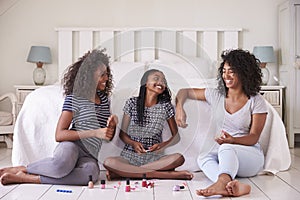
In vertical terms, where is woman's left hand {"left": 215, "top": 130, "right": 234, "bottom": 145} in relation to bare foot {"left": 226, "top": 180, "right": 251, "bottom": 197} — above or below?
above

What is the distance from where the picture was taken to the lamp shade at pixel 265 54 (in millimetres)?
4516

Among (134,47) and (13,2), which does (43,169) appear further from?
(13,2)

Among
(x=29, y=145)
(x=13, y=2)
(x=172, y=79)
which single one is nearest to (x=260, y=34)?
(x=172, y=79)

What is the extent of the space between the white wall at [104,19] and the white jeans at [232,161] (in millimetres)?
2260

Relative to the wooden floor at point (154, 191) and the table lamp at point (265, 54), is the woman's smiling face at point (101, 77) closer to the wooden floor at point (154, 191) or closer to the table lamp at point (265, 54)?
the wooden floor at point (154, 191)

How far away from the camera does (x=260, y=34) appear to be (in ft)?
15.8

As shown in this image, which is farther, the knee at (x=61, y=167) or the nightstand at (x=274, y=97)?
the nightstand at (x=274, y=97)

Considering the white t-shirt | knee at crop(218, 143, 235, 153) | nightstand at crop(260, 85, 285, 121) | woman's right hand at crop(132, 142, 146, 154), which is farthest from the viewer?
nightstand at crop(260, 85, 285, 121)

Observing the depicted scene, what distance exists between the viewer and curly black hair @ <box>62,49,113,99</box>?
8.77 ft

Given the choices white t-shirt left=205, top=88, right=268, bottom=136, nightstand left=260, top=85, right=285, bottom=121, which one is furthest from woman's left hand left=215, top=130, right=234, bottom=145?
nightstand left=260, top=85, right=285, bottom=121

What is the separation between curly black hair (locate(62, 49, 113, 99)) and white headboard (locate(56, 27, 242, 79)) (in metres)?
1.89

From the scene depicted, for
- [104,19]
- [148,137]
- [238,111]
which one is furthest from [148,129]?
[104,19]

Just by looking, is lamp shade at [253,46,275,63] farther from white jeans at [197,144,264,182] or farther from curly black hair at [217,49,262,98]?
white jeans at [197,144,264,182]

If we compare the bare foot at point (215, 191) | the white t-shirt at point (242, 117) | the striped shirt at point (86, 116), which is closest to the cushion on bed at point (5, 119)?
the striped shirt at point (86, 116)
